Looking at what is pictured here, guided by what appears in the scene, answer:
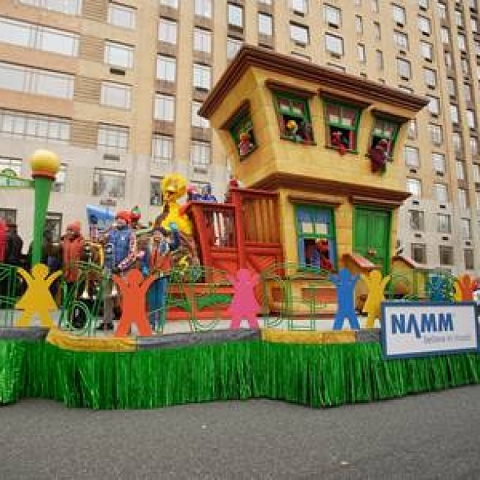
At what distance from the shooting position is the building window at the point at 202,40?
1007 inches

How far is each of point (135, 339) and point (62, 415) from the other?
3.25 ft

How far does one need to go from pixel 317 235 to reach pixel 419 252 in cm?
2576

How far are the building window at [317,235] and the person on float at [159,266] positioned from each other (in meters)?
2.62

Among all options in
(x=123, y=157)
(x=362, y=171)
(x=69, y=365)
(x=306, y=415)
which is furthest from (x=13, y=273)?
(x=123, y=157)

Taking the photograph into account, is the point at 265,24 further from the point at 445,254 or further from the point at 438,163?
the point at 445,254

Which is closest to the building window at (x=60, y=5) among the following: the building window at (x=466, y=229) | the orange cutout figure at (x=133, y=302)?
the orange cutout figure at (x=133, y=302)

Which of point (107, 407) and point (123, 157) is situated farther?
point (123, 157)

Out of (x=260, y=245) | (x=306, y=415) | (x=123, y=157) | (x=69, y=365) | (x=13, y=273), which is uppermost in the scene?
(x=123, y=157)

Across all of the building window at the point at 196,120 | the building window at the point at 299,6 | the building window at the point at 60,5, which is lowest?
the building window at the point at 196,120

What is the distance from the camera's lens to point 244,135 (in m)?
9.10

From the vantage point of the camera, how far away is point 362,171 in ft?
29.8

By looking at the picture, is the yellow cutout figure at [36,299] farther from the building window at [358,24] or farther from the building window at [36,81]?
the building window at [358,24]

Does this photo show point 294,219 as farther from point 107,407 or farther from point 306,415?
point 107,407

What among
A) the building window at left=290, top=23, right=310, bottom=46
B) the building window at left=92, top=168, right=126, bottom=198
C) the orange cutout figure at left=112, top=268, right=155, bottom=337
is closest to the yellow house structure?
the orange cutout figure at left=112, top=268, right=155, bottom=337
